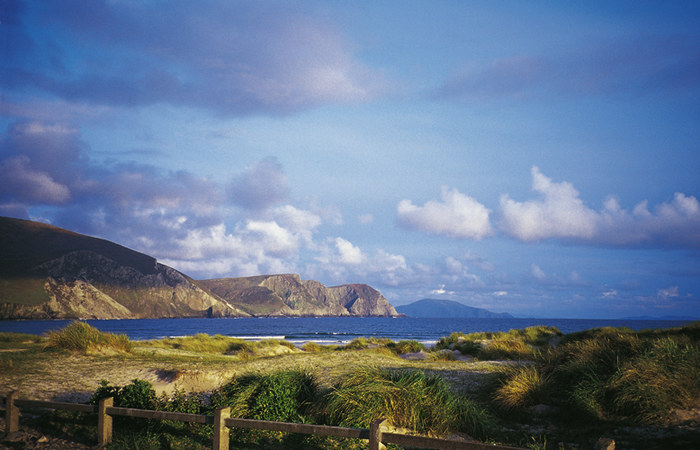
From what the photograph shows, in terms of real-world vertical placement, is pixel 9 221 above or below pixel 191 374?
above

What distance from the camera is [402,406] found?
29.7 ft

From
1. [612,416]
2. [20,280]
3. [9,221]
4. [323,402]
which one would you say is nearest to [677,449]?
[612,416]

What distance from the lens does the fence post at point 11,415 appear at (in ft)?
29.0

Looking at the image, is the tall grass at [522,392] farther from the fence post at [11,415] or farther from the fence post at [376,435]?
the fence post at [11,415]

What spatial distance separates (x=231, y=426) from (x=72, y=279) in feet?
576

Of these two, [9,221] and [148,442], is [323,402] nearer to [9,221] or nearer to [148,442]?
[148,442]

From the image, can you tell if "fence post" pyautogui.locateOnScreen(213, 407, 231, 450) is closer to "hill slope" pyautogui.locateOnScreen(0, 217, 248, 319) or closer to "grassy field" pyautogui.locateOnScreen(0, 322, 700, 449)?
"grassy field" pyautogui.locateOnScreen(0, 322, 700, 449)

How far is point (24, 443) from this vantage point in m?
8.37

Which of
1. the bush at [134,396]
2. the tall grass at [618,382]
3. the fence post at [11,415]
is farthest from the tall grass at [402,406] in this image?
the fence post at [11,415]

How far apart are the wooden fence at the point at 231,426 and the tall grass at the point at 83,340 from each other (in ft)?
30.6

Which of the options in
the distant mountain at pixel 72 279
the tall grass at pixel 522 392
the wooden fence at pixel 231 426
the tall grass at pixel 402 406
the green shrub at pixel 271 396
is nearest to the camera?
the wooden fence at pixel 231 426

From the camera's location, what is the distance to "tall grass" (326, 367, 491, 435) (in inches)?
346

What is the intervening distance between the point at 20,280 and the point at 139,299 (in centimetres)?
3940

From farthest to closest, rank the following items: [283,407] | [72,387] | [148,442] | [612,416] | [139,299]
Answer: [139,299]
[72,387]
[612,416]
[283,407]
[148,442]
